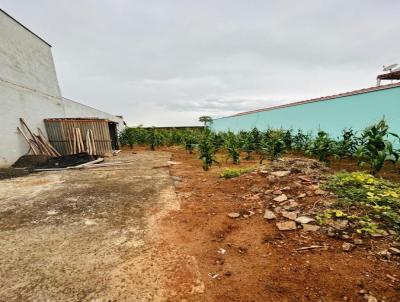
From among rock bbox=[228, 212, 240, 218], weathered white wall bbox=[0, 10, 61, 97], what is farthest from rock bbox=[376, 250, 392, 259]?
weathered white wall bbox=[0, 10, 61, 97]

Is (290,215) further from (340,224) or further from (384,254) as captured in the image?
(384,254)

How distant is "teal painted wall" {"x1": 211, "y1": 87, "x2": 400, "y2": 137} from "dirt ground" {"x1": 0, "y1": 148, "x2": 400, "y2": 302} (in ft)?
13.2

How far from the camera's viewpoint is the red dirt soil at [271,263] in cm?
179

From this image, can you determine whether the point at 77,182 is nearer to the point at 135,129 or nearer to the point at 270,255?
the point at 270,255

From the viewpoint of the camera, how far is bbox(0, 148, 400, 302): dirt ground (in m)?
1.83

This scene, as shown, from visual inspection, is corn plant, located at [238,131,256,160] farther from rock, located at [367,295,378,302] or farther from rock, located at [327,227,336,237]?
rock, located at [367,295,378,302]

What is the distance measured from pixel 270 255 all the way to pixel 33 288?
229 cm

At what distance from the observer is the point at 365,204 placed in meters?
2.79

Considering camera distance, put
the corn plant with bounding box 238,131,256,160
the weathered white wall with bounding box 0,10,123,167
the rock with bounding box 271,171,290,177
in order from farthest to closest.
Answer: the corn plant with bounding box 238,131,256,160
the weathered white wall with bounding box 0,10,123,167
the rock with bounding box 271,171,290,177

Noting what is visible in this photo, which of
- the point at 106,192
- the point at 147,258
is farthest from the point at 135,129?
the point at 147,258

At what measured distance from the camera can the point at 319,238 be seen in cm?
245

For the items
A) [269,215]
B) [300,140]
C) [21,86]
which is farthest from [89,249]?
[21,86]

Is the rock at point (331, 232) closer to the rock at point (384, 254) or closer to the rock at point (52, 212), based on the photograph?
the rock at point (384, 254)

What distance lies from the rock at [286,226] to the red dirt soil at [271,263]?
60 millimetres
